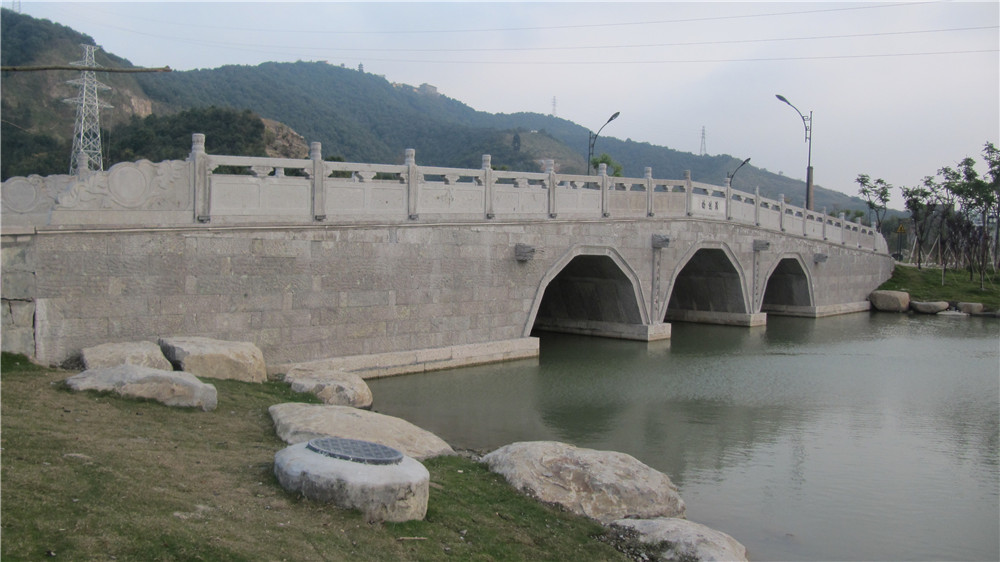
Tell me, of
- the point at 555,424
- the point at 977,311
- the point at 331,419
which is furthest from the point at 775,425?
the point at 977,311

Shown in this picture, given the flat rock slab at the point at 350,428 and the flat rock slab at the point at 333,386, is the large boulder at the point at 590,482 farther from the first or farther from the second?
the flat rock slab at the point at 333,386

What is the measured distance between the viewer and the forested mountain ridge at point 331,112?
43125 mm

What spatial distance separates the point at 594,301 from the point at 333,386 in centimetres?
1081

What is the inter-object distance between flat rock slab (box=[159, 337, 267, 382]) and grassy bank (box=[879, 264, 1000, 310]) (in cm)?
2871

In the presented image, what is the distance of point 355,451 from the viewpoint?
5773 millimetres

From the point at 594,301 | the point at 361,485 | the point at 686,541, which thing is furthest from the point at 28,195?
the point at 594,301

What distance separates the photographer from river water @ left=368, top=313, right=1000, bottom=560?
7957 millimetres

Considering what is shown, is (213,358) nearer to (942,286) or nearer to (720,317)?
(720,317)

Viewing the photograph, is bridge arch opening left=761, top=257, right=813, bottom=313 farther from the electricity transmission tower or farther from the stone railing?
the electricity transmission tower

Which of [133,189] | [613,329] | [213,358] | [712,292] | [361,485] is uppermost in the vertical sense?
[133,189]

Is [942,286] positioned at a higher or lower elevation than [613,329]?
higher

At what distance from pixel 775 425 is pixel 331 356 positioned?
7000 millimetres

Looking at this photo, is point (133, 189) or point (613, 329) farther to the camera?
point (613, 329)

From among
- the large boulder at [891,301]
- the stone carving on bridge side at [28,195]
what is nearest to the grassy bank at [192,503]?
the stone carving on bridge side at [28,195]
